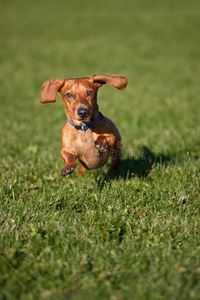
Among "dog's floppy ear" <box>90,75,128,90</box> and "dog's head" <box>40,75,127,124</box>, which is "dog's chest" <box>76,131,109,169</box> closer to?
"dog's head" <box>40,75,127,124</box>

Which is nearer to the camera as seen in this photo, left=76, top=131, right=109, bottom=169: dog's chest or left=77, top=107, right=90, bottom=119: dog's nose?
left=77, top=107, right=90, bottom=119: dog's nose

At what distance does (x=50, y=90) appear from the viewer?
3.55 metres

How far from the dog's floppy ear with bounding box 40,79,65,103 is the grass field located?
107 centimetres

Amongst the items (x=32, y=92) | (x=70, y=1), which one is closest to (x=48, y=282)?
(x=32, y=92)

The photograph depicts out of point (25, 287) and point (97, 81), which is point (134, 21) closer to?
point (97, 81)

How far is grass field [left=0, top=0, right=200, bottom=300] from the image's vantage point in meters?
2.38

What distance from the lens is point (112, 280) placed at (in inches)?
94.1

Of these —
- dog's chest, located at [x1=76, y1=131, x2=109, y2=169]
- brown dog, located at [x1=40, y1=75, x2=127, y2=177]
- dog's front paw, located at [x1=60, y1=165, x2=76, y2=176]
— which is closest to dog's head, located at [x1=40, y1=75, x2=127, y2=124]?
brown dog, located at [x1=40, y1=75, x2=127, y2=177]

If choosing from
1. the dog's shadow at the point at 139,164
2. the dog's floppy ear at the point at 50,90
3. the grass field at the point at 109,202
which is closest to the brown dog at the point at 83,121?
the dog's floppy ear at the point at 50,90

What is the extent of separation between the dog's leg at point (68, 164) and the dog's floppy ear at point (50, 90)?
63 cm

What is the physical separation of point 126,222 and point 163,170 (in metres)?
1.41

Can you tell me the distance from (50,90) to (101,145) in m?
0.84

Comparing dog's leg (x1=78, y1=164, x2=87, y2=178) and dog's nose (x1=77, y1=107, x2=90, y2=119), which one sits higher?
dog's nose (x1=77, y1=107, x2=90, y2=119)

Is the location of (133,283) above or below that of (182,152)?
below
